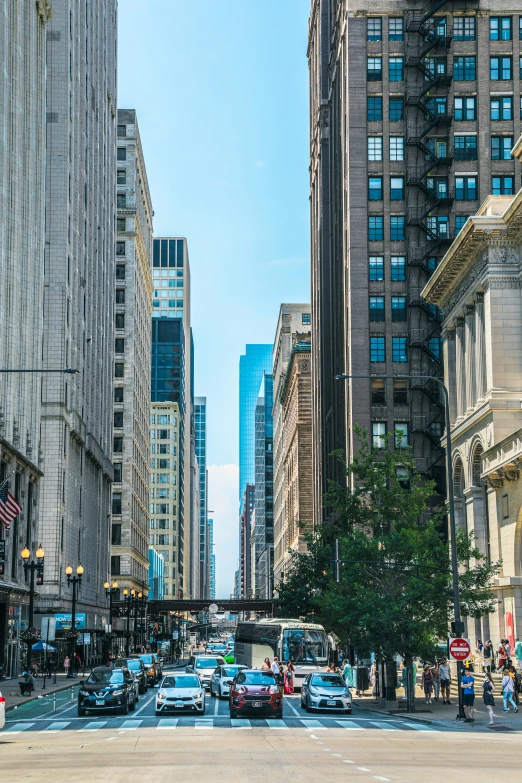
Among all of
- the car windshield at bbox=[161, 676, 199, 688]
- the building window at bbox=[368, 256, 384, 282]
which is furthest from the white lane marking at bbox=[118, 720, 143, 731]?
the building window at bbox=[368, 256, 384, 282]

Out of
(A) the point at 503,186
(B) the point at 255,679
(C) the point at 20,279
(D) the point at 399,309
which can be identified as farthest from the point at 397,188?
(B) the point at 255,679

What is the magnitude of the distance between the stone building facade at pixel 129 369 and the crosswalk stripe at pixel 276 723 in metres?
88.0

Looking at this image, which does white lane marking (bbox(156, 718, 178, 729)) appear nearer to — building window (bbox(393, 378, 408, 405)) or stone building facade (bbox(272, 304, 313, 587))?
building window (bbox(393, 378, 408, 405))

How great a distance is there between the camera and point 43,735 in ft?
105

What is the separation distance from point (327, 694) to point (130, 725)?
8.85m

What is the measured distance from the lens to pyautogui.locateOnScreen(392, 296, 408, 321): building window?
91812 mm

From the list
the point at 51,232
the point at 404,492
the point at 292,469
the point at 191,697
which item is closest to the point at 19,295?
the point at 51,232

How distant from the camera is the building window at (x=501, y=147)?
298 feet

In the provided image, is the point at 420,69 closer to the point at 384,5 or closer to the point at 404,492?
the point at 384,5

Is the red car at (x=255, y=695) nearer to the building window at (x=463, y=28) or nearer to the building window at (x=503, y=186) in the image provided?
the building window at (x=503, y=186)

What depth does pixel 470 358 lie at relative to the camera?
214 ft

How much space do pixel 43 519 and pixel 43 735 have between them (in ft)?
147

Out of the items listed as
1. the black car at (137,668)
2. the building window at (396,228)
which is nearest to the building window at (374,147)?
the building window at (396,228)

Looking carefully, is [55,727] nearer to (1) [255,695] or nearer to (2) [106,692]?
(2) [106,692]
